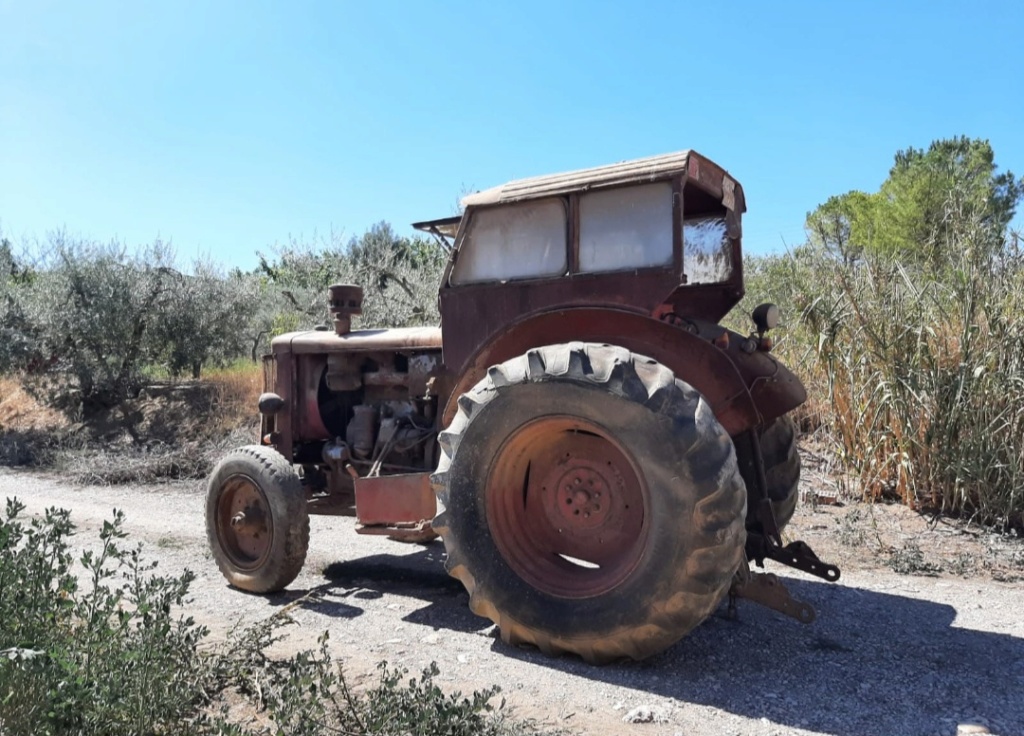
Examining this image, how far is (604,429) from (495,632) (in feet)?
4.56

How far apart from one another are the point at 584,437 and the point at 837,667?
159 cm

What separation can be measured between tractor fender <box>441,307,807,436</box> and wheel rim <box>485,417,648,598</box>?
0.53 m

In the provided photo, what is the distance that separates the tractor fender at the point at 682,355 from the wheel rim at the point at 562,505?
53 centimetres

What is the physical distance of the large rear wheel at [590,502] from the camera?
11.7 feet

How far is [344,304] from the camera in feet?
19.8

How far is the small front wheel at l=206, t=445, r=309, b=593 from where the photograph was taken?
518cm

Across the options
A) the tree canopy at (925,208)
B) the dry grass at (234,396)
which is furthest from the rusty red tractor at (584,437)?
the dry grass at (234,396)

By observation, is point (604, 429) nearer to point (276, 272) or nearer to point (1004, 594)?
point (1004, 594)

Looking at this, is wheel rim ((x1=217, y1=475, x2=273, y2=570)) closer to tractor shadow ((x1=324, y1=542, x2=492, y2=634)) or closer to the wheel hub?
tractor shadow ((x1=324, y1=542, x2=492, y2=634))

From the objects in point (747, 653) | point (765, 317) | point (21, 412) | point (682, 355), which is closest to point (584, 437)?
point (682, 355)

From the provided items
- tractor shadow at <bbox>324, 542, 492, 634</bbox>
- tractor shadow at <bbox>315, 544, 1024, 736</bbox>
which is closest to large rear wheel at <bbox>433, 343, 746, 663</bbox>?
tractor shadow at <bbox>315, 544, 1024, 736</bbox>

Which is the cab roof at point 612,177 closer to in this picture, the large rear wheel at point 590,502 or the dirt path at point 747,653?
the large rear wheel at point 590,502

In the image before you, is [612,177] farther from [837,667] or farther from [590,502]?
[837,667]

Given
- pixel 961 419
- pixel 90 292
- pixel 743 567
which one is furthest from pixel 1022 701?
pixel 90 292
